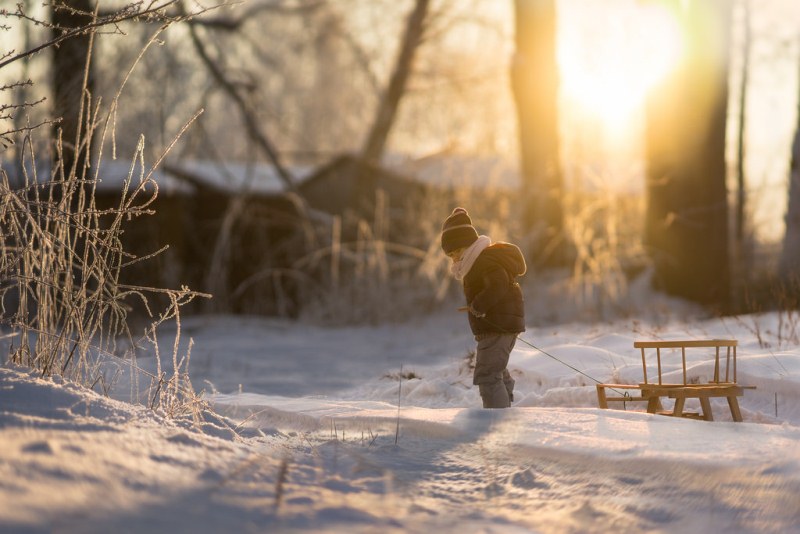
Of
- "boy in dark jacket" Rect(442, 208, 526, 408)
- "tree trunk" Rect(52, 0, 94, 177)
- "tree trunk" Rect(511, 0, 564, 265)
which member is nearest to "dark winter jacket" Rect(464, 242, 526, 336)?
"boy in dark jacket" Rect(442, 208, 526, 408)

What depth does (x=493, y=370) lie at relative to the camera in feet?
19.1

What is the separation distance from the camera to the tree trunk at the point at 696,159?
12117 millimetres

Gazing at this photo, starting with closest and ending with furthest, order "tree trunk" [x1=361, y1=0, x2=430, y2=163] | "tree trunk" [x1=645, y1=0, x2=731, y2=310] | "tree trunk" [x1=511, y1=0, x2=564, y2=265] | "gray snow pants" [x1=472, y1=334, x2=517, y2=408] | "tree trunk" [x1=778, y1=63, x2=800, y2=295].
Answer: "gray snow pants" [x1=472, y1=334, x2=517, y2=408]
"tree trunk" [x1=778, y1=63, x2=800, y2=295]
"tree trunk" [x1=645, y1=0, x2=731, y2=310]
"tree trunk" [x1=511, y1=0, x2=564, y2=265]
"tree trunk" [x1=361, y1=0, x2=430, y2=163]

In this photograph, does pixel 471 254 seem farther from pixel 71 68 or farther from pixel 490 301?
pixel 71 68

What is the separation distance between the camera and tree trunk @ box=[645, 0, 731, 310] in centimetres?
1212

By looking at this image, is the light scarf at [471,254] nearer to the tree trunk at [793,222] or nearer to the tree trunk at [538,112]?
the tree trunk at [793,222]

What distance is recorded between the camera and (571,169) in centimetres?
1585

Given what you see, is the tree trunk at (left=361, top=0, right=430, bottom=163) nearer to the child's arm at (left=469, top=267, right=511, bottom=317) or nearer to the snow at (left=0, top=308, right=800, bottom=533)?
the child's arm at (left=469, top=267, right=511, bottom=317)

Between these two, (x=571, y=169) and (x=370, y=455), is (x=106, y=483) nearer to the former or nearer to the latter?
(x=370, y=455)

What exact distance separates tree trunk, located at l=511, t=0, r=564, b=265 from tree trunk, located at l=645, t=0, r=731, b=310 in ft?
6.92

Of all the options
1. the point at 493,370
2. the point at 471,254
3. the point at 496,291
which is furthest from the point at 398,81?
the point at 493,370

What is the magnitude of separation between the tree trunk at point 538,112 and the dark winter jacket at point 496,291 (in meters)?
8.26

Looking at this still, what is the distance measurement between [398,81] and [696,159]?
7.30 metres

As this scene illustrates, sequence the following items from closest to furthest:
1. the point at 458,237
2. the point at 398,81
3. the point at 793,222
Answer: the point at 458,237 → the point at 793,222 → the point at 398,81
